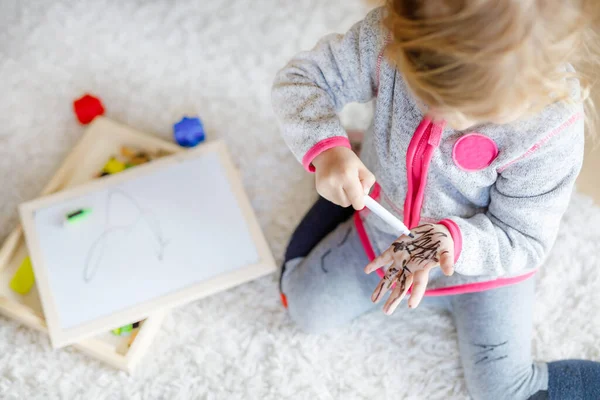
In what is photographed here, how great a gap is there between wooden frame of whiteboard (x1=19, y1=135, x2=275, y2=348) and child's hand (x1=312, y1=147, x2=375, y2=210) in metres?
0.23

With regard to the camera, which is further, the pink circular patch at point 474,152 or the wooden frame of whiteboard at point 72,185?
the wooden frame of whiteboard at point 72,185

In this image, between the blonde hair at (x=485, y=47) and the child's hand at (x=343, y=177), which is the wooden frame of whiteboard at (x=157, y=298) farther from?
the blonde hair at (x=485, y=47)

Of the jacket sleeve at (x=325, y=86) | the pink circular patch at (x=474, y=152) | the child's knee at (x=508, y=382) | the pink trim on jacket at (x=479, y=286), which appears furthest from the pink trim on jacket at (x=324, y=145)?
the child's knee at (x=508, y=382)

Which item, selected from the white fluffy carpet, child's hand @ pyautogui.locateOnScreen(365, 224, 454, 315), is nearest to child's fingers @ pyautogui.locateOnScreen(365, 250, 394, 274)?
child's hand @ pyautogui.locateOnScreen(365, 224, 454, 315)

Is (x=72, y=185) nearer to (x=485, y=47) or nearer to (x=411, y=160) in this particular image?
(x=411, y=160)

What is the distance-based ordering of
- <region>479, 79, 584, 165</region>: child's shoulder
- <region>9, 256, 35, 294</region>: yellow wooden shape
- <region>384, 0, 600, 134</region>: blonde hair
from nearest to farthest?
<region>384, 0, 600, 134</region>: blonde hair → <region>479, 79, 584, 165</region>: child's shoulder → <region>9, 256, 35, 294</region>: yellow wooden shape

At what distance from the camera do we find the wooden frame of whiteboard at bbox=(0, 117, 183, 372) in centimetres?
74

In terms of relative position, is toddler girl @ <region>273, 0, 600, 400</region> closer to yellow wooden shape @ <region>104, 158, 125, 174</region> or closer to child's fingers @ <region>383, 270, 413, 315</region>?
child's fingers @ <region>383, 270, 413, 315</region>

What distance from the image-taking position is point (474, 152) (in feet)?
1.84

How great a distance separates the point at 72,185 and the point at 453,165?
56cm

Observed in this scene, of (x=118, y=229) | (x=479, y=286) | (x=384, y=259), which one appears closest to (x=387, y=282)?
(x=384, y=259)

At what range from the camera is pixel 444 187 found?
0.62 m

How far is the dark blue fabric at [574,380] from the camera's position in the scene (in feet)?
2.22

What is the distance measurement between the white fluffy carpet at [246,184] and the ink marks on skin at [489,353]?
60 millimetres
